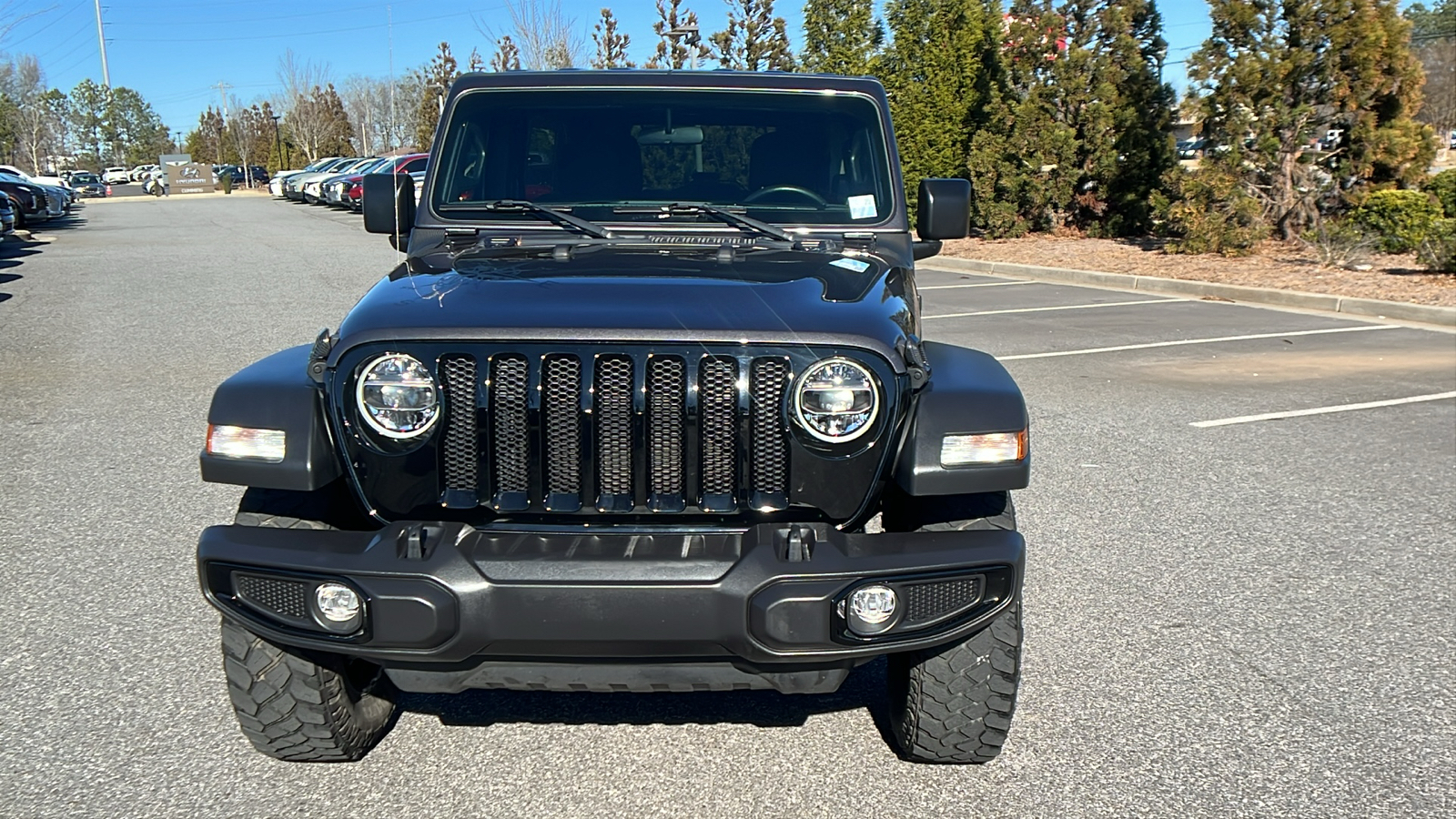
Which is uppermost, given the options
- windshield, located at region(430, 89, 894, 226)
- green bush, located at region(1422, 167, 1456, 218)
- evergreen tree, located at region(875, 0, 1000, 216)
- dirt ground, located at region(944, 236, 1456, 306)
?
evergreen tree, located at region(875, 0, 1000, 216)

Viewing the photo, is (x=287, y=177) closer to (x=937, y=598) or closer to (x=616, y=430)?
(x=616, y=430)

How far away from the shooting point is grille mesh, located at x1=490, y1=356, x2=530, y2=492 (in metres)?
2.71

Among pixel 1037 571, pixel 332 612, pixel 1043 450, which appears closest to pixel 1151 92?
pixel 1043 450

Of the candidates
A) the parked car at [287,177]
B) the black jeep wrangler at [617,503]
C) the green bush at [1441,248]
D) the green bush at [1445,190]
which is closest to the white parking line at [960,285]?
the green bush at [1441,248]

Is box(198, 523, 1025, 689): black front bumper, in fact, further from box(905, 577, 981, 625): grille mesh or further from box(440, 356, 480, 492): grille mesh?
box(440, 356, 480, 492): grille mesh

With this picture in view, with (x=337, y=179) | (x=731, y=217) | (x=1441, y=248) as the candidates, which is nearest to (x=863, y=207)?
(x=731, y=217)

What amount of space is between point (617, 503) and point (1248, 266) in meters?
13.4

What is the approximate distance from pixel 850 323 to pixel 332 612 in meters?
1.31

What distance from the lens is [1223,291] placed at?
1304cm

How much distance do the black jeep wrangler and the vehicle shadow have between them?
315 mm

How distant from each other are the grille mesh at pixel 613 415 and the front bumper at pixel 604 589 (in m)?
0.17

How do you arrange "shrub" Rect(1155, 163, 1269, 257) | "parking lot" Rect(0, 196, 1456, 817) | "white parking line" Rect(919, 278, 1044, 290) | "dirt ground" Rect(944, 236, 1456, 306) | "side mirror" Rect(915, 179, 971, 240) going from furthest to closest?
"shrub" Rect(1155, 163, 1269, 257)
"white parking line" Rect(919, 278, 1044, 290)
"dirt ground" Rect(944, 236, 1456, 306)
"side mirror" Rect(915, 179, 971, 240)
"parking lot" Rect(0, 196, 1456, 817)

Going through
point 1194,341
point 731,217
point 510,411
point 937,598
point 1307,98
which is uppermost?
point 1307,98

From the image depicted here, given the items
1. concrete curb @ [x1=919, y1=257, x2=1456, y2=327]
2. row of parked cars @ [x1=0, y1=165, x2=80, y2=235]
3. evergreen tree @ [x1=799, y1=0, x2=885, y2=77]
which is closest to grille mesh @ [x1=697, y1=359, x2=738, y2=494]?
concrete curb @ [x1=919, y1=257, x2=1456, y2=327]
